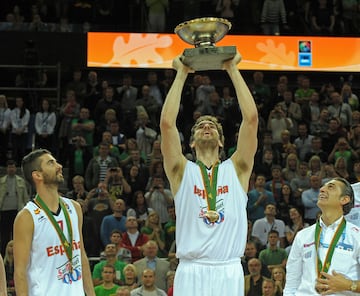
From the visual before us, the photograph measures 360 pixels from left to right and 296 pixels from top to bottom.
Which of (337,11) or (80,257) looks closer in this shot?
(80,257)

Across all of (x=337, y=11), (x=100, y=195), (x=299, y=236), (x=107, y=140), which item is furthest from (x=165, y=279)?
(x=337, y=11)

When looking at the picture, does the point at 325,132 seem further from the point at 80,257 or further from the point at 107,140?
the point at 80,257

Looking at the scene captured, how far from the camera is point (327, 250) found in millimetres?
8172

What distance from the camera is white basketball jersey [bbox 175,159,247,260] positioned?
7434mm

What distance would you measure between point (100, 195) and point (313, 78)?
9.72 metres

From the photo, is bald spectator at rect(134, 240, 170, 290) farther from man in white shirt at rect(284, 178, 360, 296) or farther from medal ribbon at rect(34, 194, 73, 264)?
medal ribbon at rect(34, 194, 73, 264)

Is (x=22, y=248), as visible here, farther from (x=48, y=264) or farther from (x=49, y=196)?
(x=49, y=196)

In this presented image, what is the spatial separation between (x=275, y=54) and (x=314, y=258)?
1527 cm

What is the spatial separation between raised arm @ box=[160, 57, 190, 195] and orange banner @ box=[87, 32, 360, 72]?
590 inches

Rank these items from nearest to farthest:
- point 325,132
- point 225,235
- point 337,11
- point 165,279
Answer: point 225,235 → point 165,279 → point 325,132 → point 337,11

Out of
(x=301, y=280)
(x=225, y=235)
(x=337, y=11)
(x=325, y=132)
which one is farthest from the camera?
(x=337, y=11)

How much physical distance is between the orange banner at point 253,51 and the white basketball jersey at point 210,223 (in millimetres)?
15127

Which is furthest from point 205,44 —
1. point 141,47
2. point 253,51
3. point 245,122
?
point 253,51

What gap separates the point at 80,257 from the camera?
25.2 ft
